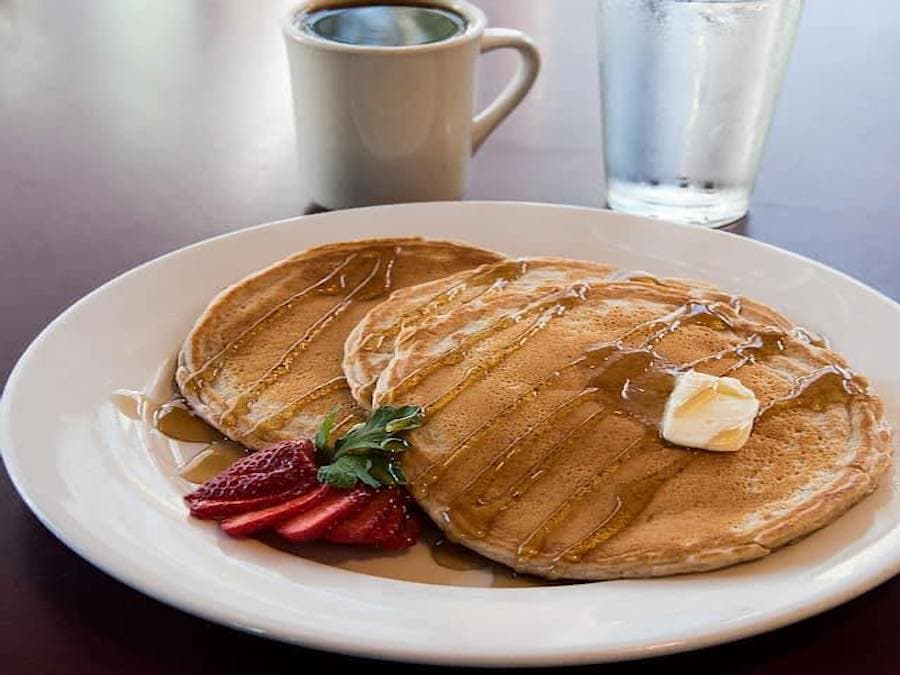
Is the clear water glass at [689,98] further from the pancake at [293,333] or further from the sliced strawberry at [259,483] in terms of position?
the sliced strawberry at [259,483]

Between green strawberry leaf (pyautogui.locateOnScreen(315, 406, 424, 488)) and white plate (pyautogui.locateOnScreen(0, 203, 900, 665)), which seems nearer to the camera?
white plate (pyautogui.locateOnScreen(0, 203, 900, 665))

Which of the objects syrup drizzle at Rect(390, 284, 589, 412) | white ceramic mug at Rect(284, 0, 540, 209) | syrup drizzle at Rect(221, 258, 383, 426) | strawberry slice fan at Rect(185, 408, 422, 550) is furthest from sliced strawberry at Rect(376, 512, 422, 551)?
white ceramic mug at Rect(284, 0, 540, 209)

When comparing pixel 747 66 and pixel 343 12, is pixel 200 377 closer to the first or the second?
pixel 343 12

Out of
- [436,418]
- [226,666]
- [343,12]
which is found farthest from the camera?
[343,12]

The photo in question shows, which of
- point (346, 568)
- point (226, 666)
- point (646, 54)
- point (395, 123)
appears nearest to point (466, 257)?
point (395, 123)

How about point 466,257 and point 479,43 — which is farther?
point 479,43

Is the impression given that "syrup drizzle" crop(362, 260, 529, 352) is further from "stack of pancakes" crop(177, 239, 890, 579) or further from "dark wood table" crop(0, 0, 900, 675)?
"dark wood table" crop(0, 0, 900, 675)

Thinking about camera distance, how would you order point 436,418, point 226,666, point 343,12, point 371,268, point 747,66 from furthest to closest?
point 343,12
point 747,66
point 371,268
point 436,418
point 226,666
